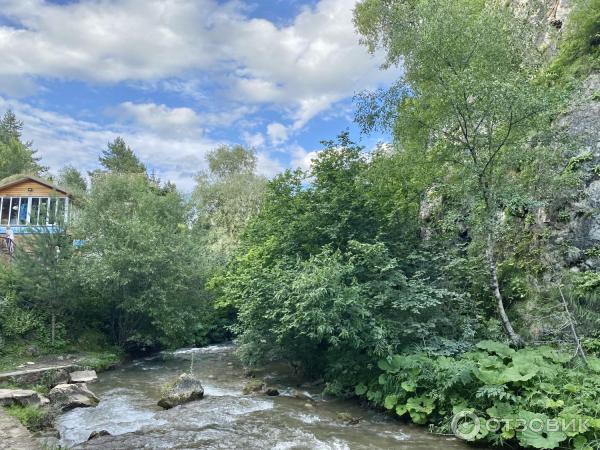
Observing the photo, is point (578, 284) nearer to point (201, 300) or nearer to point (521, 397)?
point (521, 397)

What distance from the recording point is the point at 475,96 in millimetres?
11477

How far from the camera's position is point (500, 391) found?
8.23 metres

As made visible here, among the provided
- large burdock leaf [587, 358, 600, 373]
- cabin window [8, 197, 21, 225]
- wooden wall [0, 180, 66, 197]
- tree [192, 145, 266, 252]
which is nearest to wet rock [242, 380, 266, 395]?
large burdock leaf [587, 358, 600, 373]

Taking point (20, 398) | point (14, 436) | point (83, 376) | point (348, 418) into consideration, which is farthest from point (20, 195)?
point (348, 418)

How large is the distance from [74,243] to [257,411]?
12.5 metres

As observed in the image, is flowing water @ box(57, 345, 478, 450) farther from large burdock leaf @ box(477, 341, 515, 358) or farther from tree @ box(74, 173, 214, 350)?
tree @ box(74, 173, 214, 350)

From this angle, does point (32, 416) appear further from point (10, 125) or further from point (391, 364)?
point (10, 125)

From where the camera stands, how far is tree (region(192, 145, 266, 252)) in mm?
33844

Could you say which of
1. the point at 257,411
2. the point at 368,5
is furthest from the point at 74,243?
the point at 368,5

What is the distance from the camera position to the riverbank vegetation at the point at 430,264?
31.3 ft

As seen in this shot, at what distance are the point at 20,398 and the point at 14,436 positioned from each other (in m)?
2.93

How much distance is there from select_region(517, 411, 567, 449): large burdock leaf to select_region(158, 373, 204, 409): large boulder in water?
7.87 metres

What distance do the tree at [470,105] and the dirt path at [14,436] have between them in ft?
35.9

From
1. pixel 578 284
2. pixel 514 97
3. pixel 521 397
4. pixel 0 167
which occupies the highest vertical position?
pixel 0 167
